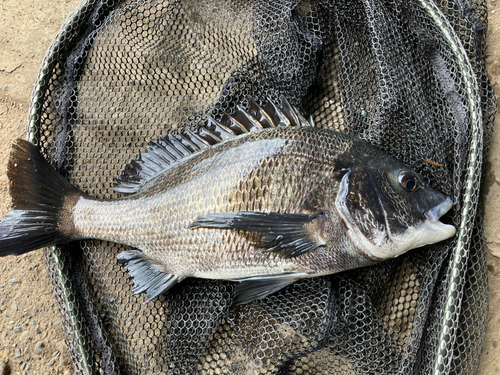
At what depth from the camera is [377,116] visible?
→ 203 centimetres

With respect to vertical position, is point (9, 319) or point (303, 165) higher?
point (303, 165)

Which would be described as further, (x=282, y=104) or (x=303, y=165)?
(x=282, y=104)

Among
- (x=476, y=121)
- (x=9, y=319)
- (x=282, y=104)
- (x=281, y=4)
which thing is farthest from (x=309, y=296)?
(x=9, y=319)

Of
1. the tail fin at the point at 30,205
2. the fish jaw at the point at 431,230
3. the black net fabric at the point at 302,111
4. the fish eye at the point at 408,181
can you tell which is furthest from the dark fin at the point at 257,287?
the tail fin at the point at 30,205

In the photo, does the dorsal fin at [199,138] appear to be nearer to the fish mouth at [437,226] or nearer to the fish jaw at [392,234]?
the fish jaw at [392,234]

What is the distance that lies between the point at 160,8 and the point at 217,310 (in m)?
1.89

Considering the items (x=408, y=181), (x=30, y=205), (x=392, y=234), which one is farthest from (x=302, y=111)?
(x=30, y=205)

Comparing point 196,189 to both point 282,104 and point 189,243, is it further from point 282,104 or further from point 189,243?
point 282,104

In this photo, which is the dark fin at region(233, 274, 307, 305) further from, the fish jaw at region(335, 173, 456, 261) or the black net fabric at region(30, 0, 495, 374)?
the fish jaw at region(335, 173, 456, 261)

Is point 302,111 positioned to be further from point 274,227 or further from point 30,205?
point 30,205

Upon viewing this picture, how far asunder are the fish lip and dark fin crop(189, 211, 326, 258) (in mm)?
509

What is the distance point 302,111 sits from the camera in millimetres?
2270

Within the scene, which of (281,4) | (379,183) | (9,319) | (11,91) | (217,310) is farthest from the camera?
(11,91)

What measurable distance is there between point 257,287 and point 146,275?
0.61 metres
